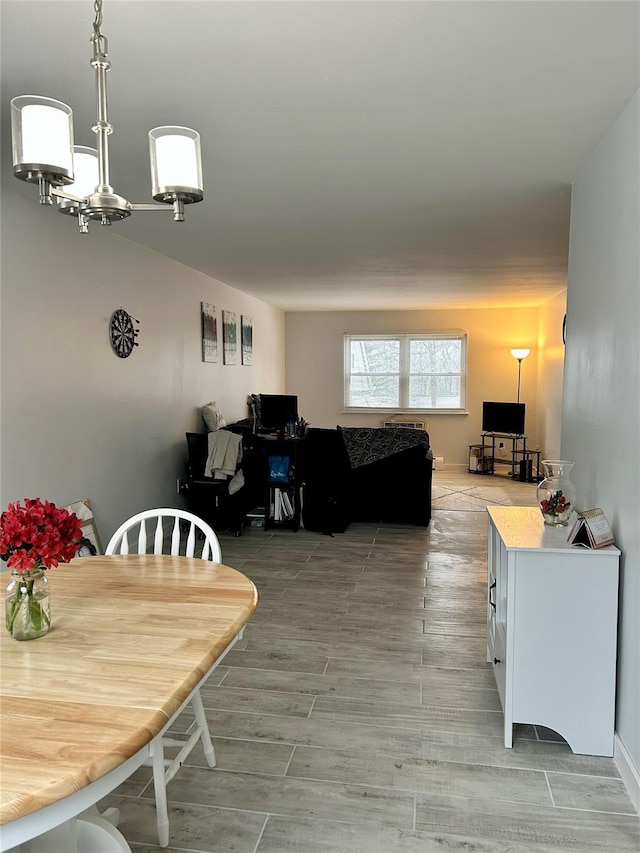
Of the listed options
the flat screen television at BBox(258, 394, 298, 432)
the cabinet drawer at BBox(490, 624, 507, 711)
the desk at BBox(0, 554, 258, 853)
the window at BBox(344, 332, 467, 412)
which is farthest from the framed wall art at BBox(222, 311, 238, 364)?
the desk at BBox(0, 554, 258, 853)

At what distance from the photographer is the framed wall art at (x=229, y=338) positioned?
22.3ft

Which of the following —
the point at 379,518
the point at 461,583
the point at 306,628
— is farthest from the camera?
the point at 379,518

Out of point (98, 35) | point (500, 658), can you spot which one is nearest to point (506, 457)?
point (500, 658)

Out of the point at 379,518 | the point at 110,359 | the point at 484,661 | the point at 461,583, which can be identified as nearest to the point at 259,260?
the point at 110,359

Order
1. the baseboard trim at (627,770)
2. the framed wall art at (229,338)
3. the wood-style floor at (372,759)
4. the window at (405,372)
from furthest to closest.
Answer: the window at (405,372)
the framed wall art at (229,338)
the baseboard trim at (627,770)
the wood-style floor at (372,759)

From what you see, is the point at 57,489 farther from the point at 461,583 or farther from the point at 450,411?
the point at 450,411

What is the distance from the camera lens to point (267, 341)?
8.79 metres

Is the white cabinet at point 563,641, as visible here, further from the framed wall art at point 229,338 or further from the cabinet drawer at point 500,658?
the framed wall art at point 229,338

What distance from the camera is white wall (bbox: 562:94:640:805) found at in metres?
2.15

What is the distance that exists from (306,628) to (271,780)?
1.30 meters

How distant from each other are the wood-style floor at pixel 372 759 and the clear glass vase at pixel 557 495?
0.85 m

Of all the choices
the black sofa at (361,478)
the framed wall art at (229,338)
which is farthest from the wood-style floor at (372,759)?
the framed wall art at (229,338)

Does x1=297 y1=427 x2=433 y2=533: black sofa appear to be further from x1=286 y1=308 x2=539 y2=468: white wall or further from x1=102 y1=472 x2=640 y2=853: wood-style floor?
x1=286 y1=308 x2=539 y2=468: white wall

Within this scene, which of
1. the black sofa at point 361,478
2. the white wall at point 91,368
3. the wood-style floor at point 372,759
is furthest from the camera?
the black sofa at point 361,478
